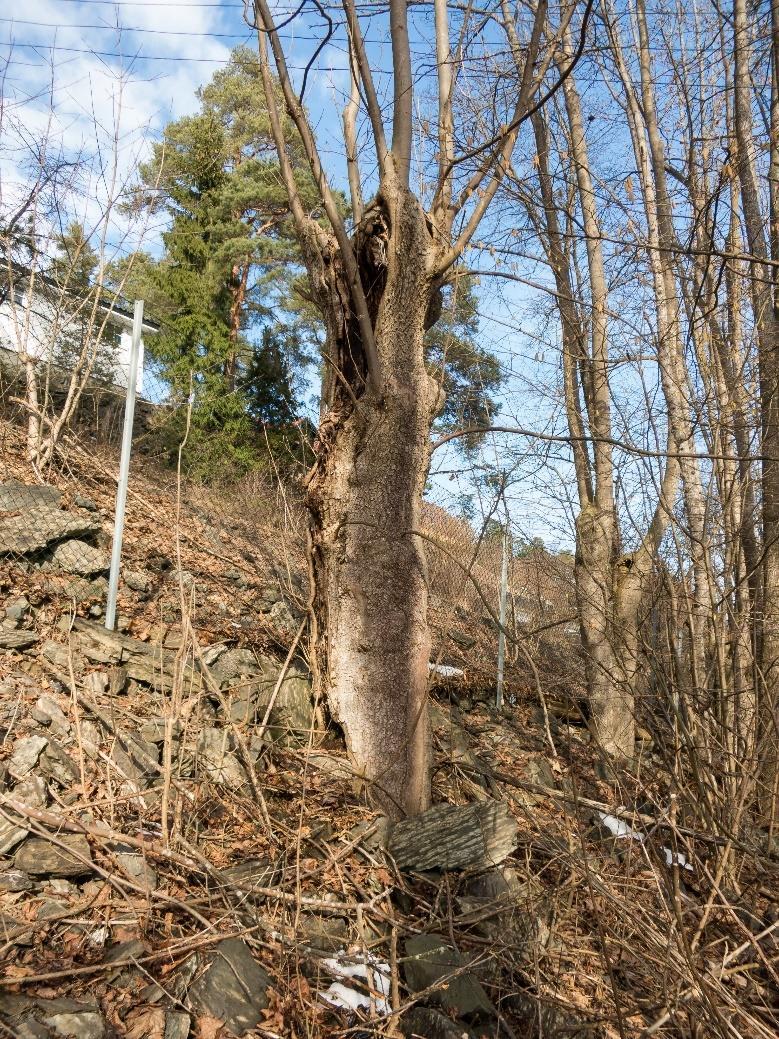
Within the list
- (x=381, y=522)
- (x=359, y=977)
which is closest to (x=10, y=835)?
(x=359, y=977)

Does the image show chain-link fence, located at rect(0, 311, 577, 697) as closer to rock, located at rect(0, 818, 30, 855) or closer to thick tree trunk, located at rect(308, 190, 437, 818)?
thick tree trunk, located at rect(308, 190, 437, 818)

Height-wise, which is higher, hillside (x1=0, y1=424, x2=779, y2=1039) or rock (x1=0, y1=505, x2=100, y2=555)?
rock (x1=0, y1=505, x2=100, y2=555)

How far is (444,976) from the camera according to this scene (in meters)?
2.52

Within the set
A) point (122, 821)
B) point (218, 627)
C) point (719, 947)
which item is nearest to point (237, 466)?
point (218, 627)

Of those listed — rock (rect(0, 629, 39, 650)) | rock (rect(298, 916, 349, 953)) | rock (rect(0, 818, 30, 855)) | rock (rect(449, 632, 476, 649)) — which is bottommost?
rock (rect(298, 916, 349, 953))

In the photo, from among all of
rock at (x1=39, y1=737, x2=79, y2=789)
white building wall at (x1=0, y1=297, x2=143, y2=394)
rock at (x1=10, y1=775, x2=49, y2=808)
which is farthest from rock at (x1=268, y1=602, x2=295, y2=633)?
white building wall at (x1=0, y1=297, x2=143, y2=394)

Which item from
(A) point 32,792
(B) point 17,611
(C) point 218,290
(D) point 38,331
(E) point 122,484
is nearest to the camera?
(A) point 32,792

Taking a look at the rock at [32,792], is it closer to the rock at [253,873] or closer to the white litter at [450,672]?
the rock at [253,873]

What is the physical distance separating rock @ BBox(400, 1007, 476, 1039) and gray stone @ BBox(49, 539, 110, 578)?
3.97 meters

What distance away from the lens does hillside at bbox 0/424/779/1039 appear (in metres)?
2.35

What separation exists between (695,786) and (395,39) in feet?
15.8

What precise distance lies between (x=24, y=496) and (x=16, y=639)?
5.61 feet

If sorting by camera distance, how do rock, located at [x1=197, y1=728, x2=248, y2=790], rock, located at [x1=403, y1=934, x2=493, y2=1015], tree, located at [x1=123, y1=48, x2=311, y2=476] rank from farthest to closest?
tree, located at [x1=123, y1=48, x2=311, y2=476] → rock, located at [x1=197, y1=728, x2=248, y2=790] → rock, located at [x1=403, y1=934, x2=493, y2=1015]

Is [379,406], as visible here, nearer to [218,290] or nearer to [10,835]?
[10,835]
